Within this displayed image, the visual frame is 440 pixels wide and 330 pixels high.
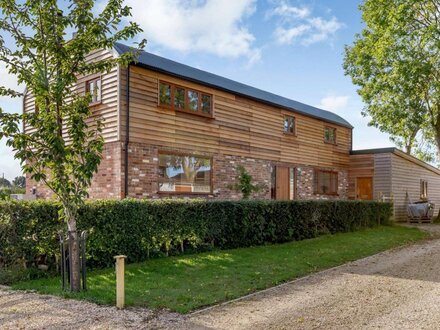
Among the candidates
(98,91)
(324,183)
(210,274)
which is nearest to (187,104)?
(98,91)

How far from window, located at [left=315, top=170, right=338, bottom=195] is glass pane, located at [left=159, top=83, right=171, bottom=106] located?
10265 millimetres

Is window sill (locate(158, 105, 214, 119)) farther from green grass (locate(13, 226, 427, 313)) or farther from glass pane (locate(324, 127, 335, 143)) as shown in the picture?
glass pane (locate(324, 127, 335, 143))

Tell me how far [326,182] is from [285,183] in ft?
12.8

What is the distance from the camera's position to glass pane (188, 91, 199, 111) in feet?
47.2

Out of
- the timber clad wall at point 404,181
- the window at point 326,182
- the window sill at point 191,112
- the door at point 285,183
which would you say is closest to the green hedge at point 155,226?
the door at point 285,183

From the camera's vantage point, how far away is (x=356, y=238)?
13.3 meters

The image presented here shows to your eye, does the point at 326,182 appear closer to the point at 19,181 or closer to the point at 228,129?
the point at 228,129

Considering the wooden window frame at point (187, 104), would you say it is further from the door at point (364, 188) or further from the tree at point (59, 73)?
the door at point (364, 188)

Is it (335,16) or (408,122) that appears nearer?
(335,16)

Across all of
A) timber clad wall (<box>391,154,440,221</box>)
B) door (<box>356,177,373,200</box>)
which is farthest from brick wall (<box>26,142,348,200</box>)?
timber clad wall (<box>391,154,440,221</box>)

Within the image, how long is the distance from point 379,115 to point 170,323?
19.9 m

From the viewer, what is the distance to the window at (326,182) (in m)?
20.9

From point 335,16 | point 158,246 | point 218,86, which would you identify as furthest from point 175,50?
point 158,246

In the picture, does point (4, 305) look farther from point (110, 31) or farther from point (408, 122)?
point (408, 122)
